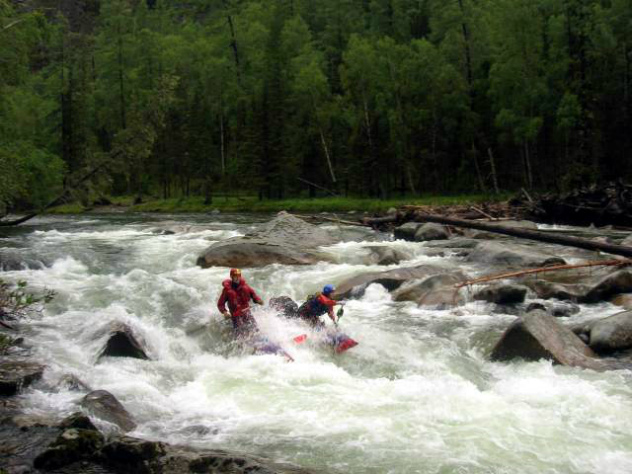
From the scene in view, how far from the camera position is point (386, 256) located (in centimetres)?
1858

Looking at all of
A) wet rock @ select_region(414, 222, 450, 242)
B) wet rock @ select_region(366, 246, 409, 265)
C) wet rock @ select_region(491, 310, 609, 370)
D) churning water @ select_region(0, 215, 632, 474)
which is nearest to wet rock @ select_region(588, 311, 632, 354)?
wet rock @ select_region(491, 310, 609, 370)

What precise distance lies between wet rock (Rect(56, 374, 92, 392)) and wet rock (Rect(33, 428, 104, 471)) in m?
2.34

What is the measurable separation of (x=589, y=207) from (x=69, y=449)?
954 inches

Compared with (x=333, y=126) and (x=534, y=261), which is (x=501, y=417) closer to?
(x=534, y=261)

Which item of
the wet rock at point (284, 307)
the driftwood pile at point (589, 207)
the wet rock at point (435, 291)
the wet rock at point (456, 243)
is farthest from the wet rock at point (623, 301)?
the driftwood pile at point (589, 207)

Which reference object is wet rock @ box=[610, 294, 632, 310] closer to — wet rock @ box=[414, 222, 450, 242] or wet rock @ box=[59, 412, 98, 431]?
wet rock @ box=[414, 222, 450, 242]

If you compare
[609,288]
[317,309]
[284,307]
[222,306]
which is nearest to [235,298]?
[222,306]

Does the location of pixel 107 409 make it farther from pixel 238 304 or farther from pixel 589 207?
pixel 589 207

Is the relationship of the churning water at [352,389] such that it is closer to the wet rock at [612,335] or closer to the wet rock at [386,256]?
the wet rock at [612,335]

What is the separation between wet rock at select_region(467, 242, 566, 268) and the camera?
52.2 feet

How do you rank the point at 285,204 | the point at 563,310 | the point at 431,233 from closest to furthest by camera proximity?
the point at 563,310 < the point at 431,233 < the point at 285,204

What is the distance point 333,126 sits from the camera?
46312 millimetres

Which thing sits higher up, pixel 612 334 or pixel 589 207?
pixel 589 207

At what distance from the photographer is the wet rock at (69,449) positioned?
6.05 m
